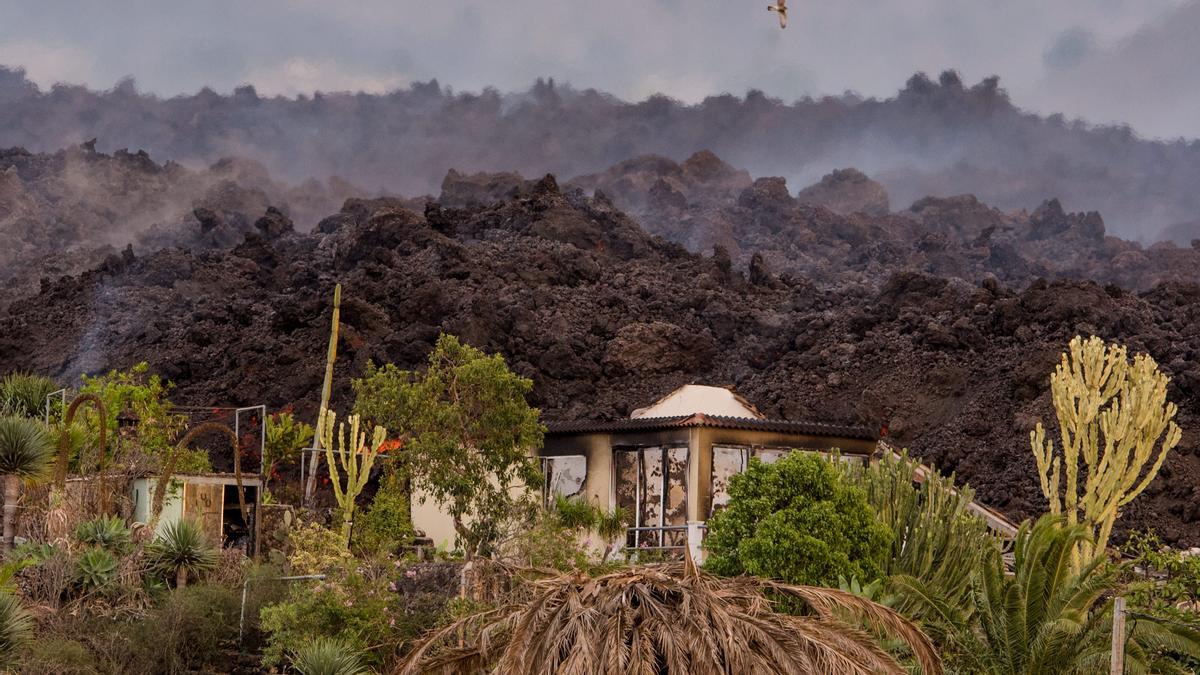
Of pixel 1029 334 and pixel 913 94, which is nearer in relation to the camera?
pixel 1029 334

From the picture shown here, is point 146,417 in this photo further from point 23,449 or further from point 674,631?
point 674,631

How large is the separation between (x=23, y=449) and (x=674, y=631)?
17207 millimetres

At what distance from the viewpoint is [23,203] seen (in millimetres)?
95562

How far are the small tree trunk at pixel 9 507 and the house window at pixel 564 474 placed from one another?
10.1 m

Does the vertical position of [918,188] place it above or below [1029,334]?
above

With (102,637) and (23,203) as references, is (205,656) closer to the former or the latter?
(102,637)

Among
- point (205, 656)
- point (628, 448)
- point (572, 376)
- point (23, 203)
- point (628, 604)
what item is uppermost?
point (23, 203)

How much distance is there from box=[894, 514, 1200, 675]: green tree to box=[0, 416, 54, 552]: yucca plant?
52.7 ft

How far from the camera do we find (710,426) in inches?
1019

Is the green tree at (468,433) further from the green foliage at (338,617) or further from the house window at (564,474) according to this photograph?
the green foliage at (338,617)

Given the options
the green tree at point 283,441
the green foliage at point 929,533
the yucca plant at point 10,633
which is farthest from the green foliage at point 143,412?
the green foliage at point 929,533

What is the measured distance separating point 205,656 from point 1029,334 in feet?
112

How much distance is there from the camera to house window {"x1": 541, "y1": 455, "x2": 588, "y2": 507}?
28.4 meters

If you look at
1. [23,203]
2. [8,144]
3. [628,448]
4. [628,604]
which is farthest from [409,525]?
[8,144]
